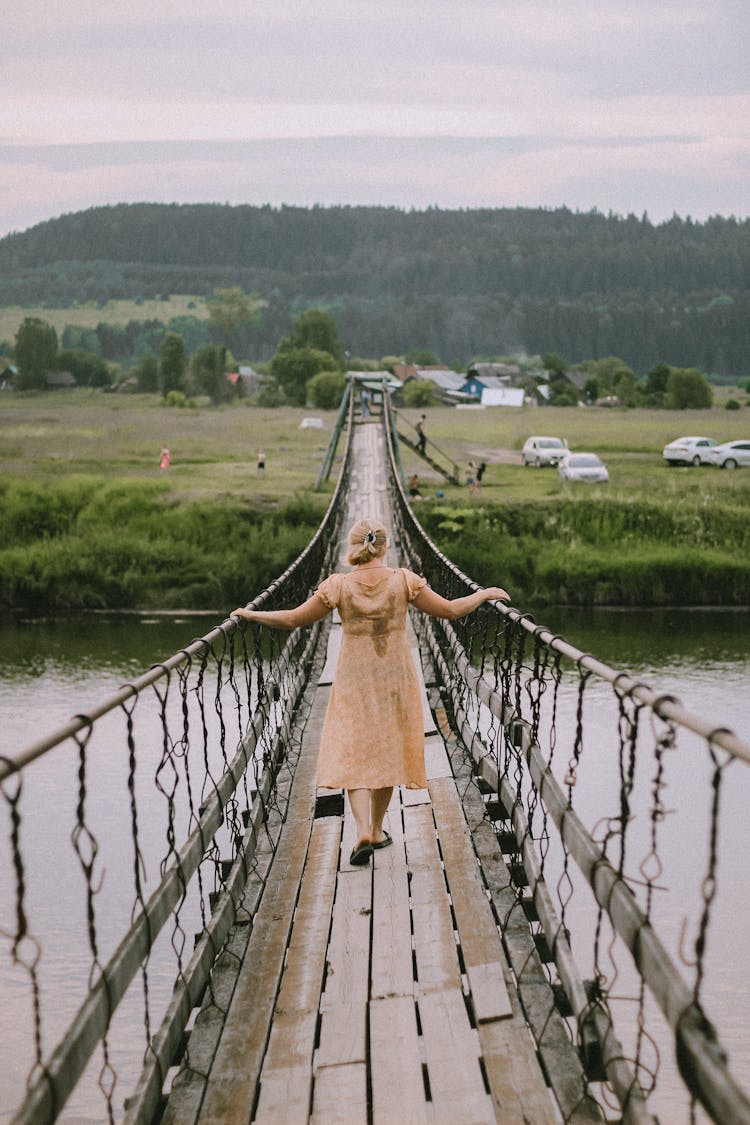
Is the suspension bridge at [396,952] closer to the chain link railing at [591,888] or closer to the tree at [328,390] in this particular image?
the chain link railing at [591,888]

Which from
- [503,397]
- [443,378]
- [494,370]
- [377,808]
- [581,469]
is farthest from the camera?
[494,370]

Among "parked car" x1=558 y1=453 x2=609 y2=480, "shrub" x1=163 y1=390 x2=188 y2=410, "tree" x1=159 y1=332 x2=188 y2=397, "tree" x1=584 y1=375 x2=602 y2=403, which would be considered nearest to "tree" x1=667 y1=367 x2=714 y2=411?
"tree" x1=584 y1=375 x2=602 y2=403

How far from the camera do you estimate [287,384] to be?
8525 cm

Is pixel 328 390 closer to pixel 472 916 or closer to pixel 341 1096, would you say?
pixel 472 916

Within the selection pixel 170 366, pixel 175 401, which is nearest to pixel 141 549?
pixel 175 401

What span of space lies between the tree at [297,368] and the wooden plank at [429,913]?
78311mm

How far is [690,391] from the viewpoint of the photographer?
72875 mm

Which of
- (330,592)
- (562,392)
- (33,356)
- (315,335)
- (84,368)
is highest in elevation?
(315,335)

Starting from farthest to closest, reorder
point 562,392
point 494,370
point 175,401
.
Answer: point 494,370
point 562,392
point 175,401

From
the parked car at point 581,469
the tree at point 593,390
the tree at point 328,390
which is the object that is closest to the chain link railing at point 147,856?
the parked car at point 581,469

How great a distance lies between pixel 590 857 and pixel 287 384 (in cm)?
8326

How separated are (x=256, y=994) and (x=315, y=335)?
9406 centimetres

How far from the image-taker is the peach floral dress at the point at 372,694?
476cm

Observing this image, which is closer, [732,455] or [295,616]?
[295,616]
